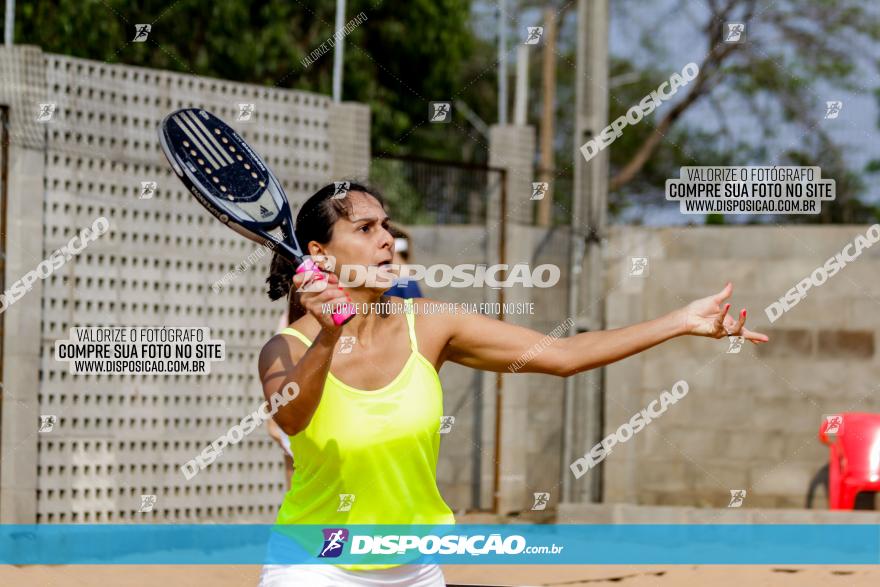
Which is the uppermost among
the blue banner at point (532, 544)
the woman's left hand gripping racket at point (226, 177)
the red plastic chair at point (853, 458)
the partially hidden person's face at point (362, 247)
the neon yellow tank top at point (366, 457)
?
the woman's left hand gripping racket at point (226, 177)

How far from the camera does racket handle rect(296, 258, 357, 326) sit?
3580mm

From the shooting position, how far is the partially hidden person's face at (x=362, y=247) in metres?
4.09

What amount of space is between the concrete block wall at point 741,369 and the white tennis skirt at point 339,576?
763 cm

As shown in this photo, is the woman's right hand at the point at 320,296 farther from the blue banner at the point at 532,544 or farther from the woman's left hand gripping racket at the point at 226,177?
the blue banner at the point at 532,544

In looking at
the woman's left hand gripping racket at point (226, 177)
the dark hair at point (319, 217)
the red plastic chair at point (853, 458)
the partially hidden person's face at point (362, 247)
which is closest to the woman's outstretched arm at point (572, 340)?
the partially hidden person's face at point (362, 247)

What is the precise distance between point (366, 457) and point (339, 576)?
0.33 metres

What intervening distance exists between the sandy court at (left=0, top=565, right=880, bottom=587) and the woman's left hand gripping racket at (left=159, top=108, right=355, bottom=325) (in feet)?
11.8

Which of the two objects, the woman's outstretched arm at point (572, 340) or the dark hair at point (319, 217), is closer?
the woman's outstretched arm at point (572, 340)

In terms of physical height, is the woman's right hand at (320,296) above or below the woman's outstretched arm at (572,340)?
above

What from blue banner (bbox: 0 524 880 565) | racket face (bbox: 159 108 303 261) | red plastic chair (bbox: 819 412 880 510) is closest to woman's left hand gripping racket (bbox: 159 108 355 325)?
racket face (bbox: 159 108 303 261)

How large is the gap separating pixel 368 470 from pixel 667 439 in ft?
25.7

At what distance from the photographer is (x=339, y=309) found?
363cm

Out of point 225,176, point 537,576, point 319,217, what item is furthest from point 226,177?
point 537,576

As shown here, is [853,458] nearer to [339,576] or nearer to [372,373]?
[372,373]
